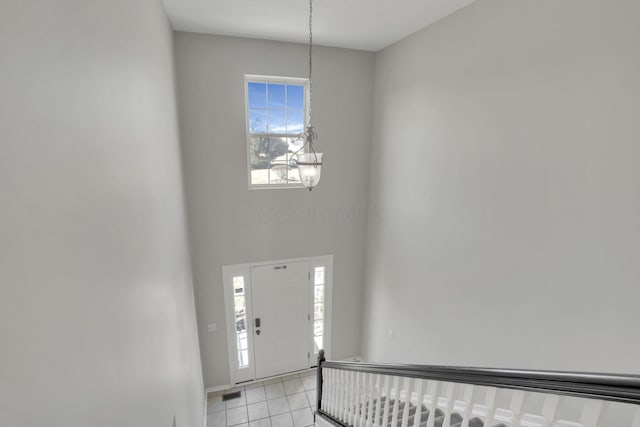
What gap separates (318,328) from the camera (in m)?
5.42

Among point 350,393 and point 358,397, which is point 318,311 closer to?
point 350,393

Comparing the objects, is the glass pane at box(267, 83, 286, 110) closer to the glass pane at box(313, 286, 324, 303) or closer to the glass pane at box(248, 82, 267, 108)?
the glass pane at box(248, 82, 267, 108)

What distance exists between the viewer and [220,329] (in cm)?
477

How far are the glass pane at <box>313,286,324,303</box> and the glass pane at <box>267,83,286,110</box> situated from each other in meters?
2.83

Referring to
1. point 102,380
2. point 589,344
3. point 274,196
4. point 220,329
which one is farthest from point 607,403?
point 220,329

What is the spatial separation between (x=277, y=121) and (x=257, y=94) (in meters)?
0.43

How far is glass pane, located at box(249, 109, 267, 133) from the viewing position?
14.4 feet

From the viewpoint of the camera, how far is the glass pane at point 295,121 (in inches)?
179

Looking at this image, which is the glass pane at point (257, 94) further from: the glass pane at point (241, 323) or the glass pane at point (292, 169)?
the glass pane at point (241, 323)

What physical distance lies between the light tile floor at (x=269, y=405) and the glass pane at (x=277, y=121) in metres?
3.92

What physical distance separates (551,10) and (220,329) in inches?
200

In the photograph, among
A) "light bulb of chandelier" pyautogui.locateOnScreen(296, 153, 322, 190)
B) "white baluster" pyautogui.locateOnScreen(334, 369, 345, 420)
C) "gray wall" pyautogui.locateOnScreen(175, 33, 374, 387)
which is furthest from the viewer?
"gray wall" pyautogui.locateOnScreen(175, 33, 374, 387)

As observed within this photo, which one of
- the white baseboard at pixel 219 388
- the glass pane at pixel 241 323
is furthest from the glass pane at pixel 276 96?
the white baseboard at pixel 219 388

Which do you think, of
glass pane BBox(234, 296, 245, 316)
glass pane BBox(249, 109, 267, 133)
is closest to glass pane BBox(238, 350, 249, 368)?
glass pane BBox(234, 296, 245, 316)
